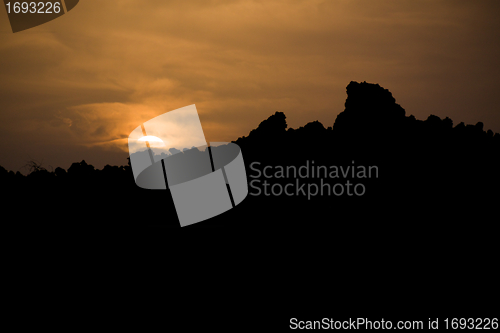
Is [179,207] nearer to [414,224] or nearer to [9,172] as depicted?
[414,224]

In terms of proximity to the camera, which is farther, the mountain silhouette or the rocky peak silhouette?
the rocky peak silhouette

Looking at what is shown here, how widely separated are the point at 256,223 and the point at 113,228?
6292mm

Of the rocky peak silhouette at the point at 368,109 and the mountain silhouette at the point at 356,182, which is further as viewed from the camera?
the rocky peak silhouette at the point at 368,109

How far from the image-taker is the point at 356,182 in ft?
50.3

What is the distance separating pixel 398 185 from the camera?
15781 mm

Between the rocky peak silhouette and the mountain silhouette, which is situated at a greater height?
the rocky peak silhouette

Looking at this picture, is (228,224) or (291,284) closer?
(291,284)

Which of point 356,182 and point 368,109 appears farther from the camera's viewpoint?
point 368,109

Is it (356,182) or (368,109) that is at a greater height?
(368,109)

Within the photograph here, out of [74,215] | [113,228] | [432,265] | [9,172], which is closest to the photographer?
[432,265]

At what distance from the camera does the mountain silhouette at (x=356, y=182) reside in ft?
49.5

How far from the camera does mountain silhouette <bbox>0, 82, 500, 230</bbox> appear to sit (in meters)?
15.1

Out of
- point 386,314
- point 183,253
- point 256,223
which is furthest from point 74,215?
point 386,314

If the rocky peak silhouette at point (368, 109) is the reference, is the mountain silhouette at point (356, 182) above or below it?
below
